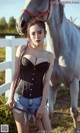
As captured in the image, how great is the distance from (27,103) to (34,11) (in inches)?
54.1

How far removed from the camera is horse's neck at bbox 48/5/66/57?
3.72m

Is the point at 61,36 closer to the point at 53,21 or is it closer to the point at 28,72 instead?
the point at 53,21

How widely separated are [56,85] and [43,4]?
4.25ft


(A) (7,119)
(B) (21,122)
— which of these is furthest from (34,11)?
(A) (7,119)

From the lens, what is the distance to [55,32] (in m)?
3.80

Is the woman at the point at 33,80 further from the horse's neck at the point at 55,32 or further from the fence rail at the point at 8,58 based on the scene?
the fence rail at the point at 8,58

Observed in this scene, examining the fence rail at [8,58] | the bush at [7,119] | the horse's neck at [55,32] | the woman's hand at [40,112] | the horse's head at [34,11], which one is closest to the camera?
the woman's hand at [40,112]

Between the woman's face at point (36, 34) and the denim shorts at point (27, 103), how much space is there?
0.46 meters

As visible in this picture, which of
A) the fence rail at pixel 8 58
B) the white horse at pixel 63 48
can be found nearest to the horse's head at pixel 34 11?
the white horse at pixel 63 48

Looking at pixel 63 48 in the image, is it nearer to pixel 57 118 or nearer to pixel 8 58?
pixel 57 118

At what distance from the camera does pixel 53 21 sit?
373cm

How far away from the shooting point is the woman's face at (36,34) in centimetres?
237

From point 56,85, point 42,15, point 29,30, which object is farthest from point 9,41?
point 29,30

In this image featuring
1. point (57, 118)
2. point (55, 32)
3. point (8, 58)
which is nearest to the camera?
point (55, 32)
